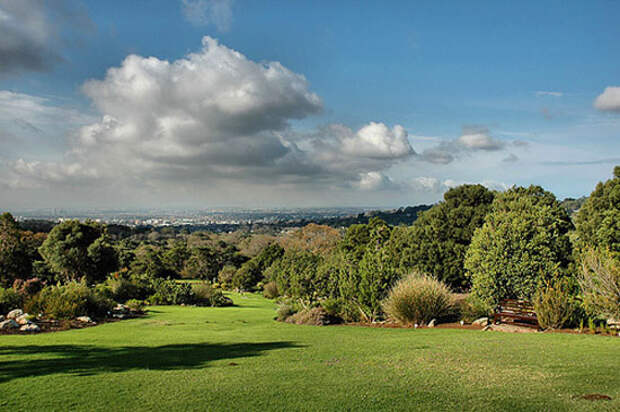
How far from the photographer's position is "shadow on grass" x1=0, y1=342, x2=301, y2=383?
7.21 m

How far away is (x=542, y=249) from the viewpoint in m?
14.8

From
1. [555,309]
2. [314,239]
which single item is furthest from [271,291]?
[555,309]

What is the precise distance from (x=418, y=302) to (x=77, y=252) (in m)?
26.3

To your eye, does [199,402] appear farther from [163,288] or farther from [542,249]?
[163,288]

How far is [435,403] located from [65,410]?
490 centimetres

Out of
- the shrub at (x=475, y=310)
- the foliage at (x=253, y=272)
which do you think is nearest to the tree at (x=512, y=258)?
the shrub at (x=475, y=310)

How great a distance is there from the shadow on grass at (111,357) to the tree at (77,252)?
23647mm

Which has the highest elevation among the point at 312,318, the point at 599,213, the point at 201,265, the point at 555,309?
the point at 599,213

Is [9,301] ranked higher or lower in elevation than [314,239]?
higher

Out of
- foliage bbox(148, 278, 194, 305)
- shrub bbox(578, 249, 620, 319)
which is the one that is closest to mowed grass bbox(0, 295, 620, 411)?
shrub bbox(578, 249, 620, 319)

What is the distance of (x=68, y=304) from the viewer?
14859 mm

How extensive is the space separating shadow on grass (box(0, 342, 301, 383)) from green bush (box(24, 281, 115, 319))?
5979mm

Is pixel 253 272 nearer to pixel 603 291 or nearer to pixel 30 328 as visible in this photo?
pixel 30 328

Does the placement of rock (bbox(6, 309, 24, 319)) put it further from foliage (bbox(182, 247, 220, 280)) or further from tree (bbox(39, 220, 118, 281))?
foliage (bbox(182, 247, 220, 280))
